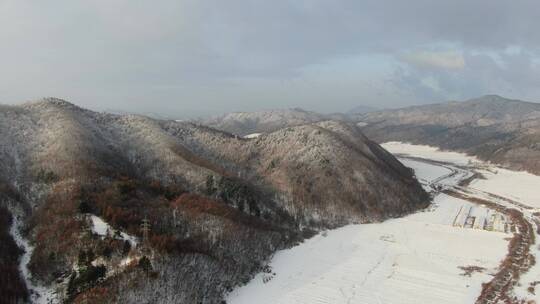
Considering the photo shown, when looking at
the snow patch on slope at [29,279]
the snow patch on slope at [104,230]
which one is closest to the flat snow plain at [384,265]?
the snow patch on slope at [104,230]

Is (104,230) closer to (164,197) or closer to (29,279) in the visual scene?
(29,279)

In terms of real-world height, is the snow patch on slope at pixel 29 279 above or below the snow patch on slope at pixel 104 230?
below

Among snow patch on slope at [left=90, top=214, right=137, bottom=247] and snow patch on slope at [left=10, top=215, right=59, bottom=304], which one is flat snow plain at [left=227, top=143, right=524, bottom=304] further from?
snow patch on slope at [left=10, top=215, right=59, bottom=304]

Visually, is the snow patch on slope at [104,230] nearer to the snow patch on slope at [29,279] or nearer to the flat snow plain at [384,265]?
the snow patch on slope at [29,279]

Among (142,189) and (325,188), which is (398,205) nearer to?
(325,188)

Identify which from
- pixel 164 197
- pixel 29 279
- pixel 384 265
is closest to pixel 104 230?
pixel 29 279

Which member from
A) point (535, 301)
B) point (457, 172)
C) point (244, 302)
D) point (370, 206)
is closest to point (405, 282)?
point (535, 301)
